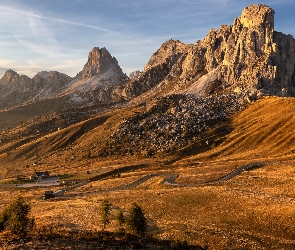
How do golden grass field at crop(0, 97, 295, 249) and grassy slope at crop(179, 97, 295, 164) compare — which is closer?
golden grass field at crop(0, 97, 295, 249)

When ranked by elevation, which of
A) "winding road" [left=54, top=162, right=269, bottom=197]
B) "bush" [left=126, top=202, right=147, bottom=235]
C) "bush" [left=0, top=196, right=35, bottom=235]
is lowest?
"winding road" [left=54, top=162, right=269, bottom=197]

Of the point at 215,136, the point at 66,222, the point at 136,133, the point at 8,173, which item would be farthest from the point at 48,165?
the point at 66,222

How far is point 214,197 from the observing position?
211 ft

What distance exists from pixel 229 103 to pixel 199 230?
147027mm

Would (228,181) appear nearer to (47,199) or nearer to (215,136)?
(47,199)

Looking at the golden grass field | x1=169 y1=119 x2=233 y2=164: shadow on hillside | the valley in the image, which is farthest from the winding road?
x1=169 y1=119 x2=233 y2=164: shadow on hillside

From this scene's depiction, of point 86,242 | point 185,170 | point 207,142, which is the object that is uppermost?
point 207,142

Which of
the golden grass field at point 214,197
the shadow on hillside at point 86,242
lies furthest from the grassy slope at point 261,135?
the shadow on hillside at point 86,242

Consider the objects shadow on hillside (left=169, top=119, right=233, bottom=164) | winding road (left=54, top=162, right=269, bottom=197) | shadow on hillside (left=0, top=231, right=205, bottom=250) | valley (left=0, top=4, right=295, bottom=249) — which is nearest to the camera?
shadow on hillside (left=0, top=231, right=205, bottom=250)

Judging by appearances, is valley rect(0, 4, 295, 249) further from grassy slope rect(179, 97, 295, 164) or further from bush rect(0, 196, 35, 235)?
bush rect(0, 196, 35, 235)

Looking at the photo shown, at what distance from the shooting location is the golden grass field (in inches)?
1786

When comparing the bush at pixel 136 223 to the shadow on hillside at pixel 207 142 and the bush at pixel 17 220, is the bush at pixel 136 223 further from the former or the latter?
the shadow on hillside at pixel 207 142

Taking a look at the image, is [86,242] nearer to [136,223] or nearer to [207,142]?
[136,223]

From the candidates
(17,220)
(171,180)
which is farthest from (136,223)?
(171,180)
